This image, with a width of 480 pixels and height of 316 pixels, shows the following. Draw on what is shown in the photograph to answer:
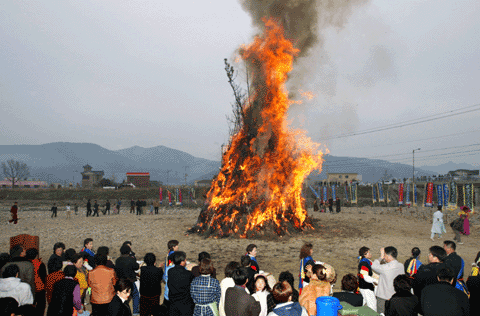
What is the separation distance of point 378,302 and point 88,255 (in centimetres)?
691

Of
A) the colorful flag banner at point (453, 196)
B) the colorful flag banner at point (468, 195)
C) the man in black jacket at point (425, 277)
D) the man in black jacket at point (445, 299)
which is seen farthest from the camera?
the colorful flag banner at point (453, 196)

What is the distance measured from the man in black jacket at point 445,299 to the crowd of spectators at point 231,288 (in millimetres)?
Answer: 13

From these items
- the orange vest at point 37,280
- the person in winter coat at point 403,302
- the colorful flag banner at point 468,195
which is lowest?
A: the orange vest at point 37,280

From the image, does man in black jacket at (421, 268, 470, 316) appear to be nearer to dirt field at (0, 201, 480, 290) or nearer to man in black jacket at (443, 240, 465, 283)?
man in black jacket at (443, 240, 465, 283)

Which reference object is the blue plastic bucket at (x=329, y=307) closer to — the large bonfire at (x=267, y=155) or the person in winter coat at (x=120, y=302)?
the person in winter coat at (x=120, y=302)

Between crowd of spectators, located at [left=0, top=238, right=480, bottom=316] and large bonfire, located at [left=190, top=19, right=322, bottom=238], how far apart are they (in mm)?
13922

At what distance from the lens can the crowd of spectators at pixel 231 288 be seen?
4355 millimetres

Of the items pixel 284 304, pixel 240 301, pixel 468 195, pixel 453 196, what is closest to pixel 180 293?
pixel 240 301

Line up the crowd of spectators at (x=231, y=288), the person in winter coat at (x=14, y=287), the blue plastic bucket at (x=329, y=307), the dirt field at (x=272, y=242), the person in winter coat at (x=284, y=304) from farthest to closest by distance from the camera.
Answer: the dirt field at (x=272, y=242) < the person in winter coat at (x=14, y=287) < the crowd of spectators at (x=231, y=288) < the person in winter coat at (x=284, y=304) < the blue plastic bucket at (x=329, y=307)

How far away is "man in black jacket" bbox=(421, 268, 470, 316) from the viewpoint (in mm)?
4250

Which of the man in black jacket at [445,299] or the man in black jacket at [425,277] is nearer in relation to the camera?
the man in black jacket at [445,299]

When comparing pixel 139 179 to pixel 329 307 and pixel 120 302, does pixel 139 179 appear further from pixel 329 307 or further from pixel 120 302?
pixel 329 307

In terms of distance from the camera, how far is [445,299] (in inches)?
170

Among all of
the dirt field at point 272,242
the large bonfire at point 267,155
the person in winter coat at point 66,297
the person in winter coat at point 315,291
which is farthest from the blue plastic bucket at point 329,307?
the large bonfire at point 267,155
